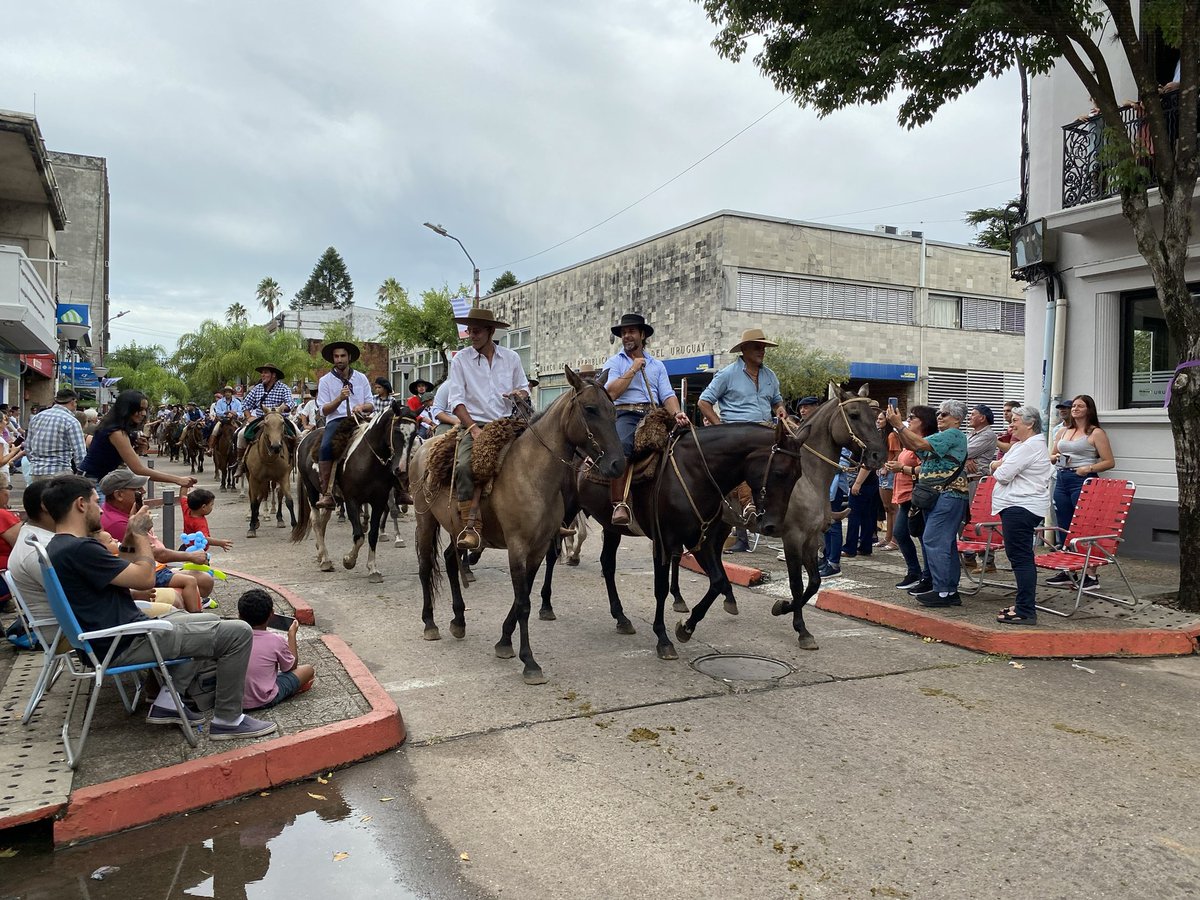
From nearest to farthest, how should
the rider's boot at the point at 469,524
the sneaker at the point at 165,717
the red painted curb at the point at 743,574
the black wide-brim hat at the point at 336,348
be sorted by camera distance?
the sneaker at the point at 165,717 < the rider's boot at the point at 469,524 < the red painted curb at the point at 743,574 < the black wide-brim hat at the point at 336,348

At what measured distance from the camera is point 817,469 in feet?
25.4

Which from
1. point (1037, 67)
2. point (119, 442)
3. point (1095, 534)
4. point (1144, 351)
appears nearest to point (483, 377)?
point (119, 442)

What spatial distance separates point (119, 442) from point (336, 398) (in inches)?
165

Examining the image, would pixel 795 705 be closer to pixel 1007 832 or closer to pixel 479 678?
pixel 1007 832

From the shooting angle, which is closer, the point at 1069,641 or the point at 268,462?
the point at 1069,641

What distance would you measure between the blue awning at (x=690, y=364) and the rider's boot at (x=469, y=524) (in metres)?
23.5

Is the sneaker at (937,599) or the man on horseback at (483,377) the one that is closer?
the man on horseback at (483,377)

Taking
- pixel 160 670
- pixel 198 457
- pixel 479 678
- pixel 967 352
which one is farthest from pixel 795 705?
pixel 967 352

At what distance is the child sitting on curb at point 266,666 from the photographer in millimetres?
4832

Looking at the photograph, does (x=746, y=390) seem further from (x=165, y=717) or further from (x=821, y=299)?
(x=821, y=299)

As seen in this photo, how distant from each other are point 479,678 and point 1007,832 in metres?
3.57

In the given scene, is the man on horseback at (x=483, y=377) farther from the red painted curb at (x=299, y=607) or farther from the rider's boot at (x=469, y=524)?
the red painted curb at (x=299, y=607)

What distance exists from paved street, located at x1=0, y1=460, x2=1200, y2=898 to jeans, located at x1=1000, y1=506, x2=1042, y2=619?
2.50 ft

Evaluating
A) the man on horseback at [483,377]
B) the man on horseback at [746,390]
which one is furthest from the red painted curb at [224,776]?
Result: the man on horseback at [746,390]
